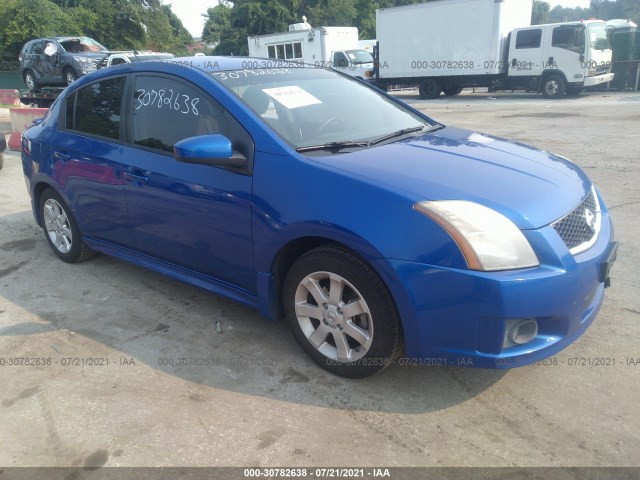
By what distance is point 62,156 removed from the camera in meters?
4.31

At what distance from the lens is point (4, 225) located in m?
6.09

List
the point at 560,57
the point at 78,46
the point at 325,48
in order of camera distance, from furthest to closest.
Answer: the point at 325,48 < the point at 560,57 < the point at 78,46

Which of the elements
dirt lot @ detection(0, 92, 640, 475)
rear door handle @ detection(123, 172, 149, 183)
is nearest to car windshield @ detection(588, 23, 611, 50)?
dirt lot @ detection(0, 92, 640, 475)

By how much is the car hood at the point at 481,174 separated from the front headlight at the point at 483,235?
58 mm

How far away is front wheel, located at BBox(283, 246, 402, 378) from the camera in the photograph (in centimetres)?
262

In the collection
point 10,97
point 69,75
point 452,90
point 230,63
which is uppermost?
point 69,75

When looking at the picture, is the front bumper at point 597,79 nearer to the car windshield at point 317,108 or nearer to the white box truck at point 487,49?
the white box truck at point 487,49

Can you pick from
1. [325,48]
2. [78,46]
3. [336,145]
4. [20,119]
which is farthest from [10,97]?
[336,145]

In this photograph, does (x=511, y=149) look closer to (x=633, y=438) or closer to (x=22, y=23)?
(x=633, y=438)

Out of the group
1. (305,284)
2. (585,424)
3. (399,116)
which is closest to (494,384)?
(585,424)

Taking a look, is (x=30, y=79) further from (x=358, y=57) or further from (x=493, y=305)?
(x=493, y=305)

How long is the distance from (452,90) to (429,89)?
110cm

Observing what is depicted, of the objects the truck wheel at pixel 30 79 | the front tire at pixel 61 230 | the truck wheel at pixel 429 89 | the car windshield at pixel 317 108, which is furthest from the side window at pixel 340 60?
the car windshield at pixel 317 108

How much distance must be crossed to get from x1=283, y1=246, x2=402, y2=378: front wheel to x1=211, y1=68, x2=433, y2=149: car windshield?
28.9 inches
